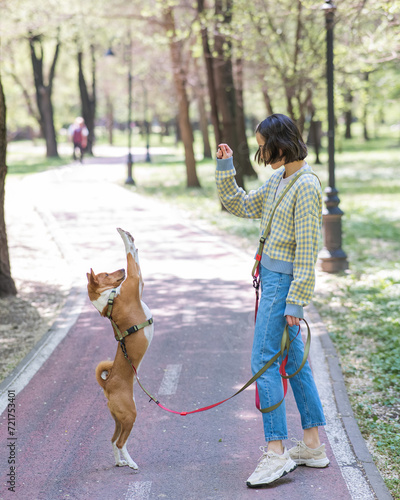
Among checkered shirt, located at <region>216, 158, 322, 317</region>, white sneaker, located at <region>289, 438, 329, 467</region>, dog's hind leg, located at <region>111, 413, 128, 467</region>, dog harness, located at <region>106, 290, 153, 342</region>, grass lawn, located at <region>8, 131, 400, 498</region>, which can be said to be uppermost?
checkered shirt, located at <region>216, 158, 322, 317</region>

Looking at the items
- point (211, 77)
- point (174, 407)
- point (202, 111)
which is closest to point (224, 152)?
point (174, 407)

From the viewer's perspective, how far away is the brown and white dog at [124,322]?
4062mm

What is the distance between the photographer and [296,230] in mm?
3928

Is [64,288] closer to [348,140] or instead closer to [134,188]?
[134,188]

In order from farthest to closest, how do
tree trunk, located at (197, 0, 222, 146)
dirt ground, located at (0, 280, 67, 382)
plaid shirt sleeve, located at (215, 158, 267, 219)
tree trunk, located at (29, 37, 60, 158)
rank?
tree trunk, located at (29, 37, 60, 158) → tree trunk, located at (197, 0, 222, 146) → dirt ground, located at (0, 280, 67, 382) → plaid shirt sleeve, located at (215, 158, 267, 219)

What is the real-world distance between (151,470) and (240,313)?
4105mm

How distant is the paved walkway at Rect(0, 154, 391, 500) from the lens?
419cm

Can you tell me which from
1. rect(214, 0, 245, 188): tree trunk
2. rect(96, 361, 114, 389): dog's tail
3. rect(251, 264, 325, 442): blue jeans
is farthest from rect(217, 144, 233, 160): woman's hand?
rect(214, 0, 245, 188): tree trunk

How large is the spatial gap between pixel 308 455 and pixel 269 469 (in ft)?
1.29

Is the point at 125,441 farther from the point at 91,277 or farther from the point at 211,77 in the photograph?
the point at 211,77

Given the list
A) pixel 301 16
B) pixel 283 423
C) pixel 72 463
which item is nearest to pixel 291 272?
pixel 283 423

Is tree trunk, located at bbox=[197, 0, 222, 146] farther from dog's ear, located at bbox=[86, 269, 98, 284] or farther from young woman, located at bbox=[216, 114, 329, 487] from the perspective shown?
dog's ear, located at bbox=[86, 269, 98, 284]

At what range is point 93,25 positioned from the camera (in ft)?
84.3

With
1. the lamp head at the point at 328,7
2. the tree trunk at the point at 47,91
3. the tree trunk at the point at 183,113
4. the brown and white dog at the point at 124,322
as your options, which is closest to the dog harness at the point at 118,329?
the brown and white dog at the point at 124,322
